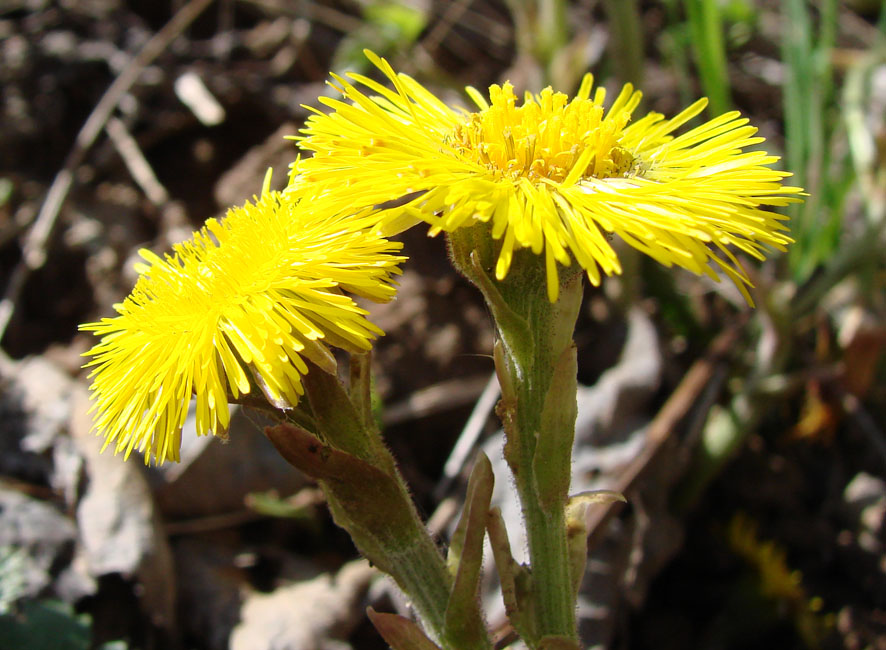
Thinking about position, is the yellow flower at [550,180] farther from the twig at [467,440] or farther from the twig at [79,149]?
the twig at [79,149]

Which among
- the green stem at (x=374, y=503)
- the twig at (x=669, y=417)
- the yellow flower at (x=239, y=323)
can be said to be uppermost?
the yellow flower at (x=239, y=323)

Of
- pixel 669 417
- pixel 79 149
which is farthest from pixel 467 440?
pixel 79 149

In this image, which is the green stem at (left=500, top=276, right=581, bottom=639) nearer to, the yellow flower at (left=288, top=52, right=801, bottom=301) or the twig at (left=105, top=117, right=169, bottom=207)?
the yellow flower at (left=288, top=52, right=801, bottom=301)

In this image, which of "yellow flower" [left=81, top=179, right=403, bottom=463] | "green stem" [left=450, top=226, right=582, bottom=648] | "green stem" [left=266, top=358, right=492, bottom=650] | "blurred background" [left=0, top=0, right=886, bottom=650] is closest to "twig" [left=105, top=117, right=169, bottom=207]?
"blurred background" [left=0, top=0, right=886, bottom=650]

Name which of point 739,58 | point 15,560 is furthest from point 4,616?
point 739,58

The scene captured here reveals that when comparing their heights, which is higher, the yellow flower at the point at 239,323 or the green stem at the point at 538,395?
the yellow flower at the point at 239,323

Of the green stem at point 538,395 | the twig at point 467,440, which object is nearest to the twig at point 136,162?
the twig at point 467,440
